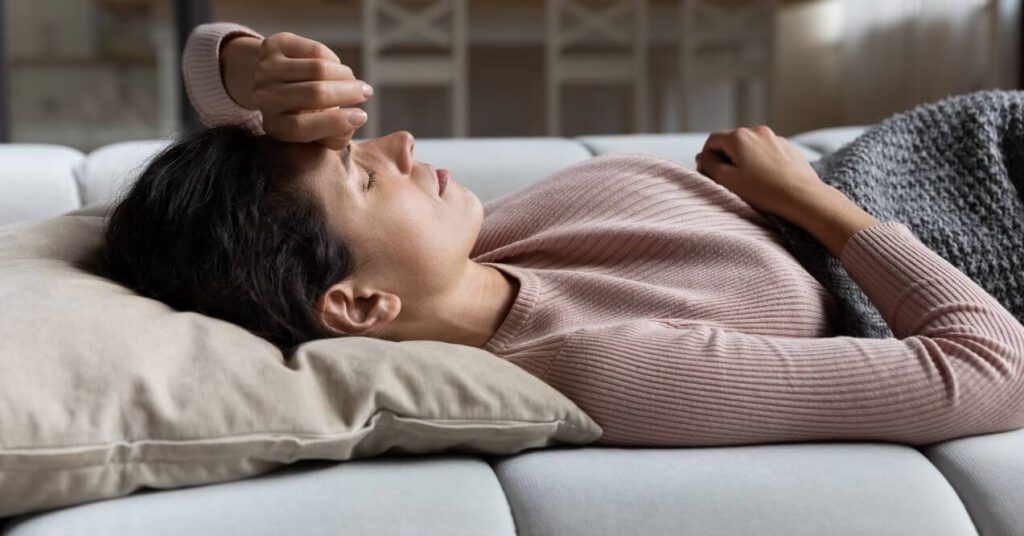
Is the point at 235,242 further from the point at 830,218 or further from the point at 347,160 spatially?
the point at 830,218

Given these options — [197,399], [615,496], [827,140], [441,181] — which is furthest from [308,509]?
[827,140]

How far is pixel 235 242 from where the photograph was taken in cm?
112

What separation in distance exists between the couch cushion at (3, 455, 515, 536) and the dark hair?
20 cm

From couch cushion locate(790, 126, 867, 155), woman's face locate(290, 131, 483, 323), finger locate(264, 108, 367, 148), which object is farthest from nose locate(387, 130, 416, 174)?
couch cushion locate(790, 126, 867, 155)

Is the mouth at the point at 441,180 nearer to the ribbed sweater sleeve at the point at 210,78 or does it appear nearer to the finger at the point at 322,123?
the finger at the point at 322,123

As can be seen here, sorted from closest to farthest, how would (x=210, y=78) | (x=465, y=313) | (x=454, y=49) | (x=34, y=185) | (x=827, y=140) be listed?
1. (x=465, y=313)
2. (x=210, y=78)
3. (x=34, y=185)
4. (x=827, y=140)
5. (x=454, y=49)

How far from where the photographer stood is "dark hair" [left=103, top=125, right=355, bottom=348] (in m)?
1.12

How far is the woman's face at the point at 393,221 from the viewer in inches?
46.8

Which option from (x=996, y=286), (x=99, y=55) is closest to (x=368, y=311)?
(x=996, y=286)

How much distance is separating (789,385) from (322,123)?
1.70 feet

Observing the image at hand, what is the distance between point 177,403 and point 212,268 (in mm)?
219

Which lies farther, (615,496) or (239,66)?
(239,66)

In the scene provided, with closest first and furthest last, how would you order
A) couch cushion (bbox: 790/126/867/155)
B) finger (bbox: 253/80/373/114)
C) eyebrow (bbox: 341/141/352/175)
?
finger (bbox: 253/80/373/114) → eyebrow (bbox: 341/141/352/175) → couch cushion (bbox: 790/126/867/155)

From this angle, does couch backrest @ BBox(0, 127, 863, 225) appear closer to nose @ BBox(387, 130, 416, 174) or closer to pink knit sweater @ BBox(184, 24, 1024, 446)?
pink knit sweater @ BBox(184, 24, 1024, 446)
